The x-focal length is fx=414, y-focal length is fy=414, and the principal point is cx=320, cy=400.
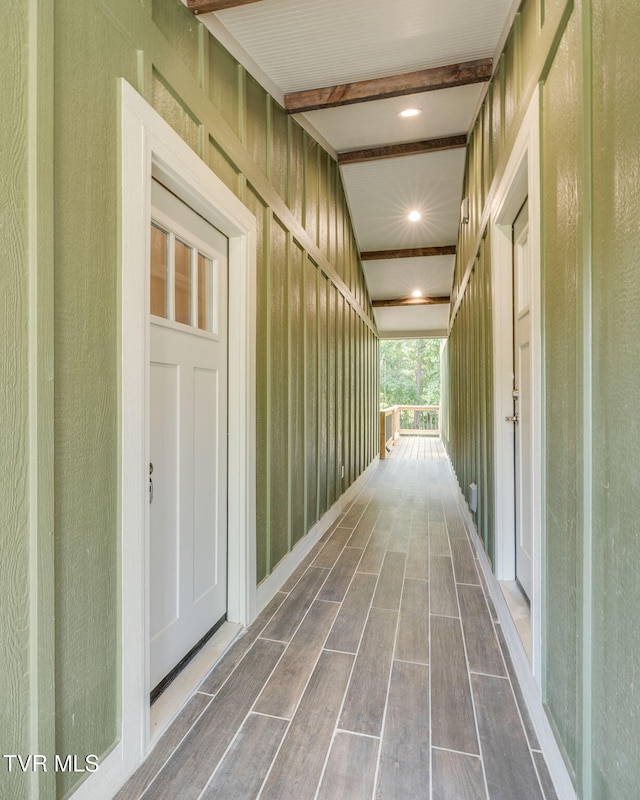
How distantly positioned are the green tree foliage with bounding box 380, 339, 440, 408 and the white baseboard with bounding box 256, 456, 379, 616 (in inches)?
618

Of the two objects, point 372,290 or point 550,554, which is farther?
point 372,290

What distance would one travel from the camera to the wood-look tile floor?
1287mm

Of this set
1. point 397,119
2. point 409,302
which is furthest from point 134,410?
point 409,302

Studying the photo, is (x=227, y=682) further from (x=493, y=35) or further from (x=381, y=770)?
(x=493, y=35)

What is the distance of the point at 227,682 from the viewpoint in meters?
1.75

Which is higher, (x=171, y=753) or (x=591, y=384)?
(x=591, y=384)

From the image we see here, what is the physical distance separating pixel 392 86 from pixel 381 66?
141 mm

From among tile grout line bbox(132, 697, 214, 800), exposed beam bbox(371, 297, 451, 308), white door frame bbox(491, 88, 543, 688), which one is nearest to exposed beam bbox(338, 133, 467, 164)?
white door frame bbox(491, 88, 543, 688)

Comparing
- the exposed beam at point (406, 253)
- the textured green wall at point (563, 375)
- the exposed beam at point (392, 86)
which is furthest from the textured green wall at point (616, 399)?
the exposed beam at point (406, 253)

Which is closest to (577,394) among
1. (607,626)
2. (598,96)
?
(607,626)

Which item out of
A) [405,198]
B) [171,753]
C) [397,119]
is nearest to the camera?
[171,753]

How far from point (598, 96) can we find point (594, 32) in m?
0.17

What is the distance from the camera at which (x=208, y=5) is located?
171 centimetres

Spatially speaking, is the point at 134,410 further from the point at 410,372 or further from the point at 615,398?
the point at 410,372
